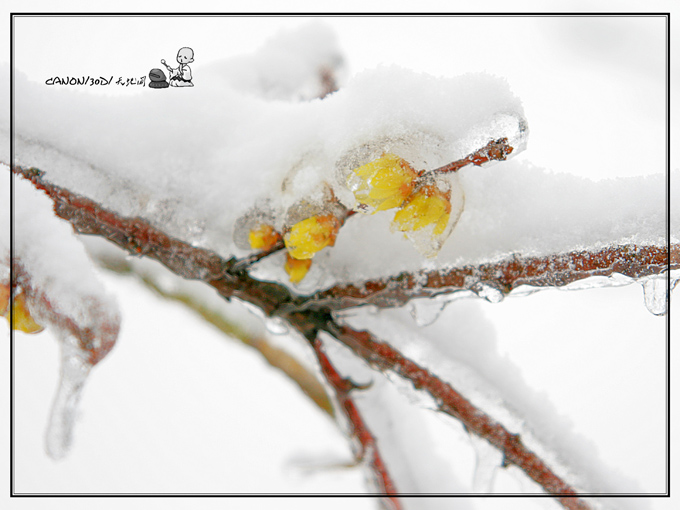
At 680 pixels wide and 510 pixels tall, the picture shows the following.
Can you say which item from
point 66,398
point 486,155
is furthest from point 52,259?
point 486,155

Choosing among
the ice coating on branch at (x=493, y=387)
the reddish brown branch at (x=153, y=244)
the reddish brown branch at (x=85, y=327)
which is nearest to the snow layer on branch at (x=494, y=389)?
the ice coating on branch at (x=493, y=387)

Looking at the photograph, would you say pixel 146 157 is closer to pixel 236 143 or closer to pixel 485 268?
pixel 236 143

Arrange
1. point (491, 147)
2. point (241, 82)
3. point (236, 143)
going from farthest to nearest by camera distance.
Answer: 1. point (241, 82)
2. point (236, 143)
3. point (491, 147)

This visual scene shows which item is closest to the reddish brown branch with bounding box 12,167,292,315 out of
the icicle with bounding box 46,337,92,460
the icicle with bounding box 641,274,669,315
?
the icicle with bounding box 46,337,92,460

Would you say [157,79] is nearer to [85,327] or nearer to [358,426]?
[85,327]

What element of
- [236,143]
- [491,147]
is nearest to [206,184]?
[236,143]

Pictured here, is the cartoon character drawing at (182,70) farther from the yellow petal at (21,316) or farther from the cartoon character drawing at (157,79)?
the yellow petal at (21,316)
